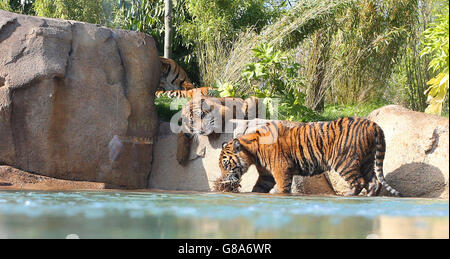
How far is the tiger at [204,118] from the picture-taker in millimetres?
7770

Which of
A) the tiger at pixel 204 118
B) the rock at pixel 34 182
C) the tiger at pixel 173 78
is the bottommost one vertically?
the rock at pixel 34 182

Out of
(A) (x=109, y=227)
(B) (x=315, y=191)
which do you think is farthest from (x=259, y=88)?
(A) (x=109, y=227)

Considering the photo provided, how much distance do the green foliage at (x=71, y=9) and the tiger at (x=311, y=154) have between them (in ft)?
35.0

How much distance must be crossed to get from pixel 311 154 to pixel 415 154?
1.18 metres

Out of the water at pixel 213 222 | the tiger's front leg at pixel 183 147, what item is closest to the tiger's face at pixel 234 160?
the tiger's front leg at pixel 183 147

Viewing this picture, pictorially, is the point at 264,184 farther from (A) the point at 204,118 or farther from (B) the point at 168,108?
(B) the point at 168,108

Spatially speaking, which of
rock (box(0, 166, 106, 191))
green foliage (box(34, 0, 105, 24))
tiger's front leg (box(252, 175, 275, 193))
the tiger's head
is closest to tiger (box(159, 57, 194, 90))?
the tiger's head

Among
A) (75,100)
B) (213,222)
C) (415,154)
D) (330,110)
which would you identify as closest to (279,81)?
(330,110)

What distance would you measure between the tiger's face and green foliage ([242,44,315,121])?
1752 millimetres

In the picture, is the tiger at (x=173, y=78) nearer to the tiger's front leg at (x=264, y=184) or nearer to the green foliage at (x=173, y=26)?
the green foliage at (x=173, y=26)

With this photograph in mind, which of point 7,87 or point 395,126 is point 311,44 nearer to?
point 395,126

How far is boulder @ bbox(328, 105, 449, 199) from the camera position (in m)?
6.59

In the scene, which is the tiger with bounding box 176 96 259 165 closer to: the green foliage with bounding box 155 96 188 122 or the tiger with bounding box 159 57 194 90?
the green foliage with bounding box 155 96 188 122

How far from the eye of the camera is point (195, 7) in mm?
12203
